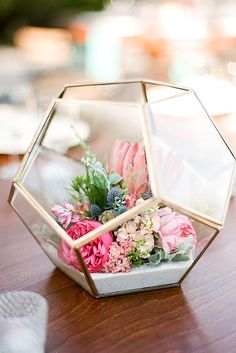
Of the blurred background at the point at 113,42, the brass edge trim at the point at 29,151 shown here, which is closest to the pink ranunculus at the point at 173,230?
the brass edge trim at the point at 29,151

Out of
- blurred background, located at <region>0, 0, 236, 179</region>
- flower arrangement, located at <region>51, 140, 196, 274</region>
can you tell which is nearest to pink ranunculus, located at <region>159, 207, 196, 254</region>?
flower arrangement, located at <region>51, 140, 196, 274</region>

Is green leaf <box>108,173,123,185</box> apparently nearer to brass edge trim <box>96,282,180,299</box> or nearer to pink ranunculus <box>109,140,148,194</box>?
pink ranunculus <box>109,140,148,194</box>

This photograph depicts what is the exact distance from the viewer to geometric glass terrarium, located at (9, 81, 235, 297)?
26.8 inches

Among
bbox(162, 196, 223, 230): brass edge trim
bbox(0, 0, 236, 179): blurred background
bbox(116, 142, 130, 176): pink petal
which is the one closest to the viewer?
bbox(162, 196, 223, 230): brass edge trim

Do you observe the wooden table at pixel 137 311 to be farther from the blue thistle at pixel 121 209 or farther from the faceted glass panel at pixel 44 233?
the blue thistle at pixel 121 209

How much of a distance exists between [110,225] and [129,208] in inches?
1.8

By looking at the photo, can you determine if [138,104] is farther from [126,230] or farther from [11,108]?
[11,108]

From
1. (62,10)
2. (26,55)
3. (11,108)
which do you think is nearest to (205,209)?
(11,108)

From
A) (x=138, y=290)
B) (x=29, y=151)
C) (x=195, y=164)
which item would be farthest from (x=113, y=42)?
(x=138, y=290)

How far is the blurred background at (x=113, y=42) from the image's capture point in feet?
10.1

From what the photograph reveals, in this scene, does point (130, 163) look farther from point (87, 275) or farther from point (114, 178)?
point (87, 275)

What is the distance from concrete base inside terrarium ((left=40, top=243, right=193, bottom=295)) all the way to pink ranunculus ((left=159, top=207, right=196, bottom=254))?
0.12 ft

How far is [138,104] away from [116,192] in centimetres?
12

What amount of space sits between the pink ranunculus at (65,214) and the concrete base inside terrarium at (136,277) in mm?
60
